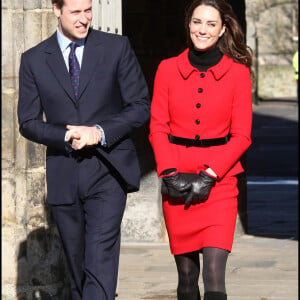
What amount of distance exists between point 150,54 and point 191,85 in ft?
16.8

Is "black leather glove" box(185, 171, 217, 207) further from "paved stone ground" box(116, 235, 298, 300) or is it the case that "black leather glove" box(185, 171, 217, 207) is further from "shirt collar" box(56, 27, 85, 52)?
"paved stone ground" box(116, 235, 298, 300)

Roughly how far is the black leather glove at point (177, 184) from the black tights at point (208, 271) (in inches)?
12.5

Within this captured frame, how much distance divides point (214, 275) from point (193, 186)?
0.46 m

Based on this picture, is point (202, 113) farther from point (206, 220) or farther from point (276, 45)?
point (276, 45)

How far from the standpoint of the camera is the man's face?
6262mm

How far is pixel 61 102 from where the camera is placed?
252 inches

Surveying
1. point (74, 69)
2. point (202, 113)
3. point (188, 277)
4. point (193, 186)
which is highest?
point (74, 69)

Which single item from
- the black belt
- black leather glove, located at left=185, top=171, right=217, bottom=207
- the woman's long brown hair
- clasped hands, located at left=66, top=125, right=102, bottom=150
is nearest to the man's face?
clasped hands, located at left=66, top=125, right=102, bottom=150

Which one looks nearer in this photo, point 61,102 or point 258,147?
point 61,102

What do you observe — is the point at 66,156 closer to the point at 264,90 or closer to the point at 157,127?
the point at 157,127

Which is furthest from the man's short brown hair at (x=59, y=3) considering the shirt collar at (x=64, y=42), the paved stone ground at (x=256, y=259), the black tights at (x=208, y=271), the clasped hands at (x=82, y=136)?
the paved stone ground at (x=256, y=259)

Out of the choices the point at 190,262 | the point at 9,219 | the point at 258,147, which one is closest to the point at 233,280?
the point at 9,219

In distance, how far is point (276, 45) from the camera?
5456 cm

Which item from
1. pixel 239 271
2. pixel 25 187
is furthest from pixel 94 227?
pixel 239 271
